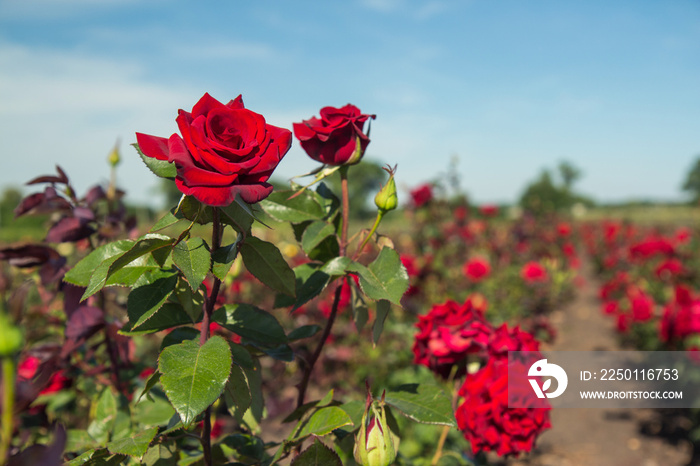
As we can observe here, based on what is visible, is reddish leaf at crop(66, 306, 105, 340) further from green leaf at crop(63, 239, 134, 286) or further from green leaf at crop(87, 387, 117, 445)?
green leaf at crop(63, 239, 134, 286)

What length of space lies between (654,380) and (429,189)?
2.15 m

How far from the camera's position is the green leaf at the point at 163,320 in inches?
26.0

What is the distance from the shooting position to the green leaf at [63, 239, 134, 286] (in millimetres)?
663

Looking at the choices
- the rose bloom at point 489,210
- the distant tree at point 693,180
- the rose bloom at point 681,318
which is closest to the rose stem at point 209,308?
the rose bloom at point 681,318

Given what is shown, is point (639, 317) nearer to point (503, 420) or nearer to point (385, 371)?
point (385, 371)

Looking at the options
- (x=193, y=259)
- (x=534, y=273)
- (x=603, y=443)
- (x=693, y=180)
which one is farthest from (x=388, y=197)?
(x=693, y=180)

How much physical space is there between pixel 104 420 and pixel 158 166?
1.89 feet

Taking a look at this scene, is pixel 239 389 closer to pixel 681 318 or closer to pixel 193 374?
pixel 193 374

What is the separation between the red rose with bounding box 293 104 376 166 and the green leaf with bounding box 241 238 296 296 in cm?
21

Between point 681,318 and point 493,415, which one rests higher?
point 493,415

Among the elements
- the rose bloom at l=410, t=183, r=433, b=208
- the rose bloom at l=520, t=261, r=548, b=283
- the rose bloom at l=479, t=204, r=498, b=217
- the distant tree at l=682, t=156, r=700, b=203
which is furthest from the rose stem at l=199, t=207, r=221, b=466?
the distant tree at l=682, t=156, r=700, b=203

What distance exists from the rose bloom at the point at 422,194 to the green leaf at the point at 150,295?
320 centimetres

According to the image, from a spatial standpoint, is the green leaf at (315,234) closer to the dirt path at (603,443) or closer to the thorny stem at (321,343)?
the thorny stem at (321,343)

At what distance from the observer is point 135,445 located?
603 mm
